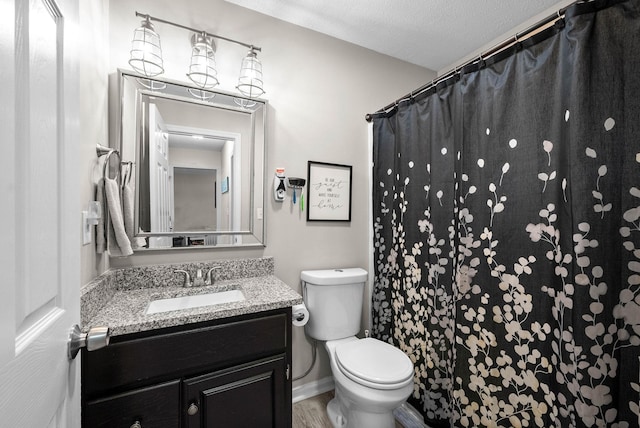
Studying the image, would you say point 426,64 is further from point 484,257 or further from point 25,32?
point 25,32

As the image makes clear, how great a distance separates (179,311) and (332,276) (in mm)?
909

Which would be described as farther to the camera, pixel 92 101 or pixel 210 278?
pixel 210 278

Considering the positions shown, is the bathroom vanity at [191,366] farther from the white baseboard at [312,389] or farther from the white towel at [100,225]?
the white baseboard at [312,389]

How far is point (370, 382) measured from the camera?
125 centimetres

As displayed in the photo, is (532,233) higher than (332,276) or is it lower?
higher

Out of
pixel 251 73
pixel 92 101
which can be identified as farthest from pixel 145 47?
pixel 251 73

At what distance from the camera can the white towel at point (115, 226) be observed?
1.17 metres

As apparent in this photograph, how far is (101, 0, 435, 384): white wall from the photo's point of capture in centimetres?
148

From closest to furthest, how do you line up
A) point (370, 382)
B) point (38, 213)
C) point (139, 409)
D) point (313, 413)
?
point (38, 213)
point (139, 409)
point (370, 382)
point (313, 413)

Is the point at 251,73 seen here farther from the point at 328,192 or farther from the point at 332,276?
the point at 332,276

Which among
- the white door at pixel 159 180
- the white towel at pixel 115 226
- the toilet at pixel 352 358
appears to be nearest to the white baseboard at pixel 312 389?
the toilet at pixel 352 358

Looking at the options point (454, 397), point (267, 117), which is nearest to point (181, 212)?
point (267, 117)

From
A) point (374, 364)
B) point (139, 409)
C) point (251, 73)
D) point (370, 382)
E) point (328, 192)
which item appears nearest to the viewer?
point (139, 409)

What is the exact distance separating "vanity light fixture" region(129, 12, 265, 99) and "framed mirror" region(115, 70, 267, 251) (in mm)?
64
